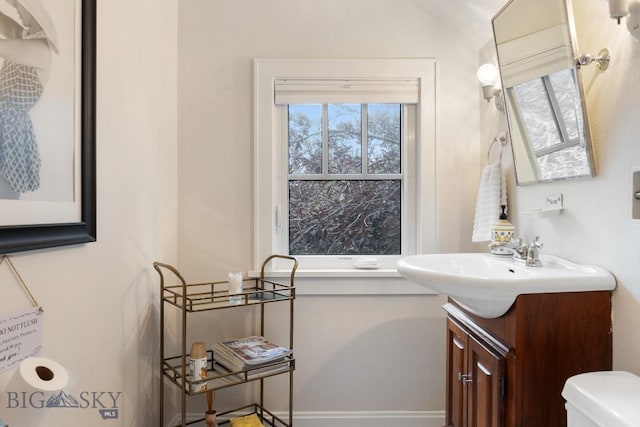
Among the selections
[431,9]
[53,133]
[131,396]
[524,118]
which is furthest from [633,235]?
[131,396]

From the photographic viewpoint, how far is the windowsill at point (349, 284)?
186cm

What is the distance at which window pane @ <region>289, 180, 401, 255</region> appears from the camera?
6.55ft

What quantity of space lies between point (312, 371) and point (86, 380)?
103 cm

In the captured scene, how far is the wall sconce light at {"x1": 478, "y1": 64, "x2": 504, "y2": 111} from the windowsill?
880mm

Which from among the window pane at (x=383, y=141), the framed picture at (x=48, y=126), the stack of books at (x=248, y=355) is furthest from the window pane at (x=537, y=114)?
the framed picture at (x=48, y=126)

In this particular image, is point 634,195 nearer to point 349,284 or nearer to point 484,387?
point 484,387

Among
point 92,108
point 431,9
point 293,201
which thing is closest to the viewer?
point 92,108

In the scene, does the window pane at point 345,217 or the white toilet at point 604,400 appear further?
the window pane at point 345,217

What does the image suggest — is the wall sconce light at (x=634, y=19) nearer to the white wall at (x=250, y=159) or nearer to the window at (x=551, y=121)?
the window at (x=551, y=121)

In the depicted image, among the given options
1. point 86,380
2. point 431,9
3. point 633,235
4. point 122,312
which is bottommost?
point 86,380

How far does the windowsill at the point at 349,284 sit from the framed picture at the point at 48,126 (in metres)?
0.94

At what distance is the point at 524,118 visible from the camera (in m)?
1.44

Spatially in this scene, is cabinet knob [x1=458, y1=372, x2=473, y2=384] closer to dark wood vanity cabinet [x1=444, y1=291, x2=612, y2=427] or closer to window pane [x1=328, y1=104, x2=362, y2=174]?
dark wood vanity cabinet [x1=444, y1=291, x2=612, y2=427]

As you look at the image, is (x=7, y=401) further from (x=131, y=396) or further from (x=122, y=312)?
(x=131, y=396)
